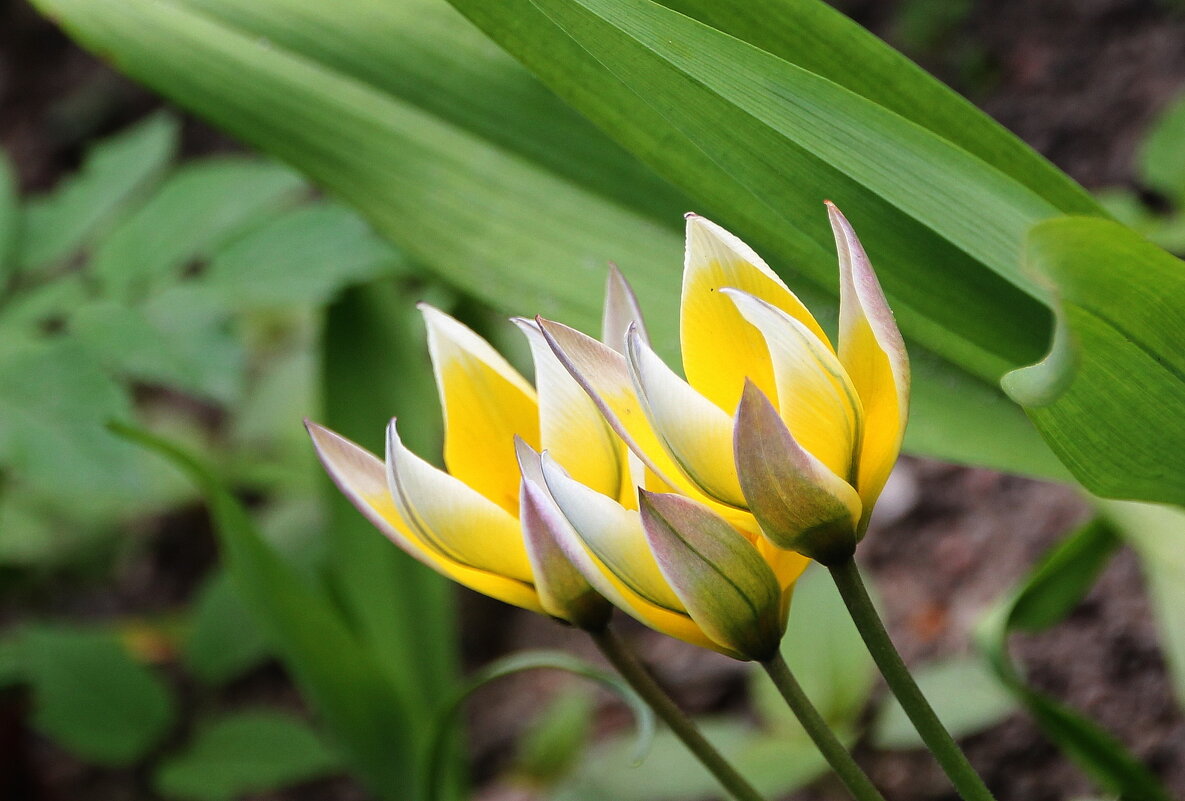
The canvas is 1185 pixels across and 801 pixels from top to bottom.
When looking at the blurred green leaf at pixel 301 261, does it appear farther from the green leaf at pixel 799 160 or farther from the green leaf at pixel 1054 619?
the green leaf at pixel 1054 619

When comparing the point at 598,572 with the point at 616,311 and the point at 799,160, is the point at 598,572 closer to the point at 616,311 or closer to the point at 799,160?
the point at 616,311

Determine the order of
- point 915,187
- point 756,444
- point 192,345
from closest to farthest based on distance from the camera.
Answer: point 756,444 → point 915,187 → point 192,345

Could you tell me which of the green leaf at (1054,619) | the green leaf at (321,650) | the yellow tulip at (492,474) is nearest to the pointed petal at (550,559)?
the yellow tulip at (492,474)

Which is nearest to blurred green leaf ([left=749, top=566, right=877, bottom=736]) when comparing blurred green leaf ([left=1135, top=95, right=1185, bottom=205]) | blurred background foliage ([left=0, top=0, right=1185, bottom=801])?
Answer: blurred background foliage ([left=0, top=0, right=1185, bottom=801])

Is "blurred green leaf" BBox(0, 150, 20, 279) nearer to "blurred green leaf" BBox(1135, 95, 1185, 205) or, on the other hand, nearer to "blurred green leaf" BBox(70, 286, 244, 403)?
"blurred green leaf" BBox(70, 286, 244, 403)

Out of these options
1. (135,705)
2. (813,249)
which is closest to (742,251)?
(813,249)

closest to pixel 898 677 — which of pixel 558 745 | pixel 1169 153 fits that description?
pixel 558 745

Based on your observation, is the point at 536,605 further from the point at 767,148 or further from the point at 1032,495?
the point at 1032,495
